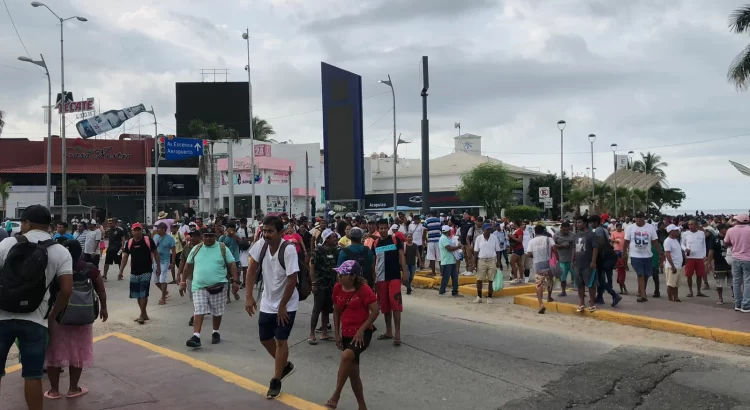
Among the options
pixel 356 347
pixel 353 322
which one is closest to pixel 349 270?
pixel 353 322

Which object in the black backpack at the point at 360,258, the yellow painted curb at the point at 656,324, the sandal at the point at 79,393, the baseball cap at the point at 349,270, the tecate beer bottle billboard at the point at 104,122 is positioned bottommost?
the yellow painted curb at the point at 656,324

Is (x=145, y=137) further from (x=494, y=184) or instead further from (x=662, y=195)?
(x=662, y=195)

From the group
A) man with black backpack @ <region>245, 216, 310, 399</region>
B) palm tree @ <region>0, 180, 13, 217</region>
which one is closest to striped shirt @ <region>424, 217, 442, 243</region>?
man with black backpack @ <region>245, 216, 310, 399</region>

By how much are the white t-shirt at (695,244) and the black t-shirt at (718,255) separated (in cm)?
22

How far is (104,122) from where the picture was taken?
50438mm

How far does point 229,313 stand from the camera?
10.9 metres

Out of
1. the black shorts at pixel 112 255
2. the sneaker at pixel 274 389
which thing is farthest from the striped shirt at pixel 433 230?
the sneaker at pixel 274 389

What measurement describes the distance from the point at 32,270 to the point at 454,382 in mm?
4347

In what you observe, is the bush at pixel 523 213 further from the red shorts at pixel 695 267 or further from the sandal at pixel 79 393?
the sandal at pixel 79 393

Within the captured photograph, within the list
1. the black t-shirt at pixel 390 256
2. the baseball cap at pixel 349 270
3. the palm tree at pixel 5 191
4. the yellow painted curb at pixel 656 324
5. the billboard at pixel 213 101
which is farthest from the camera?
the billboard at pixel 213 101

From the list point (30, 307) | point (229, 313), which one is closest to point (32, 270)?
point (30, 307)

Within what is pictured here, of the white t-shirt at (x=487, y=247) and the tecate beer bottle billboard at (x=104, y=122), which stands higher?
the tecate beer bottle billboard at (x=104, y=122)

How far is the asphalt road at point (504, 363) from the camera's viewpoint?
608 cm

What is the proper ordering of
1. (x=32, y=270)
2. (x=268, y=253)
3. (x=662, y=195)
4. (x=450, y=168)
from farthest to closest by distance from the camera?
1. (x=450, y=168)
2. (x=662, y=195)
3. (x=268, y=253)
4. (x=32, y=270)
